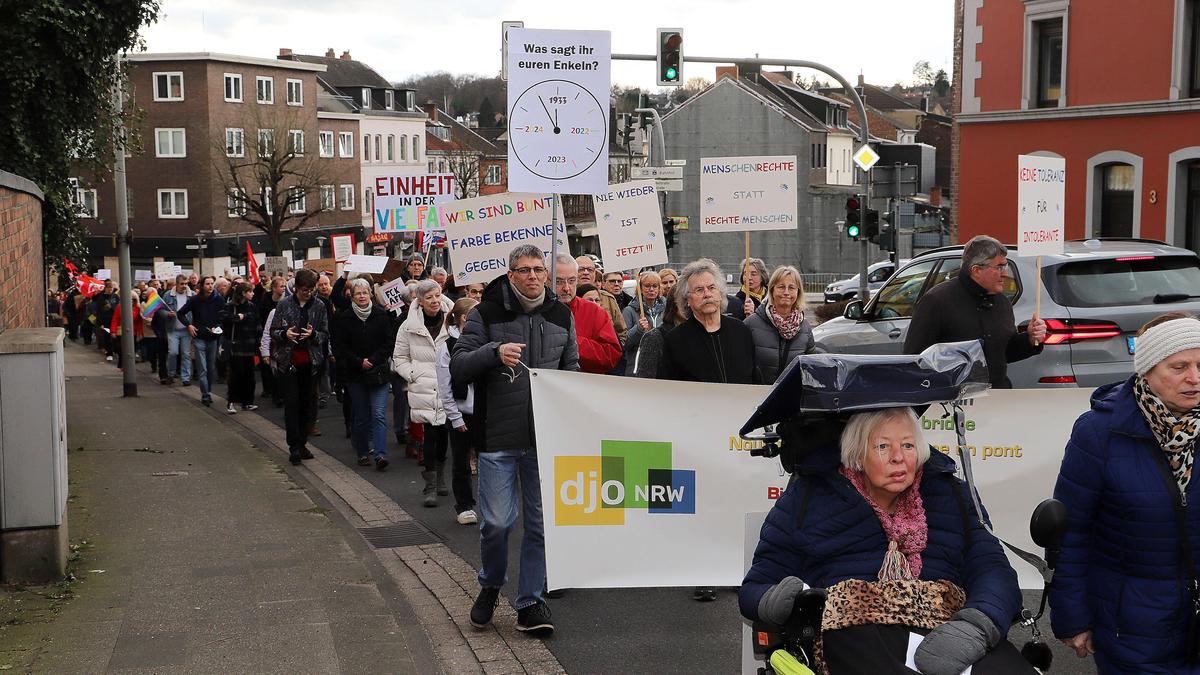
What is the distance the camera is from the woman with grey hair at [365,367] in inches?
508

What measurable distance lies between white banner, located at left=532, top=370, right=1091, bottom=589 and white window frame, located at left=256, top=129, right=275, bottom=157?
67.5m

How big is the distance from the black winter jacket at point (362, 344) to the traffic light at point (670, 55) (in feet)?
41.5

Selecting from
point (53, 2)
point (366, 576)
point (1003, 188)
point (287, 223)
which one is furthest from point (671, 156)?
point (366, 576)

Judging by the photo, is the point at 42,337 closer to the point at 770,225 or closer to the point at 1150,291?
the point at 770,225

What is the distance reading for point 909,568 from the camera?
386cm

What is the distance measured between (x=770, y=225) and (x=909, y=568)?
29.1ft

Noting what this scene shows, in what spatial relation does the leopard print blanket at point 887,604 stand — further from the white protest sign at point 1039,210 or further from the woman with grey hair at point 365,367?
the woman with grey hair at point 365,367

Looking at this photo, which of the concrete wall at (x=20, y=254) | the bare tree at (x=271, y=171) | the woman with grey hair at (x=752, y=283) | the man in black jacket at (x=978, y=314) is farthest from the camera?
the bare tree at (x=271, y=171)

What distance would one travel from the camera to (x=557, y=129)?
29.9ft

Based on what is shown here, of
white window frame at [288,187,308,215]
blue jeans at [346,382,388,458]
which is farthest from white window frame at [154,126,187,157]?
blue jeans at [346,382,388,458]

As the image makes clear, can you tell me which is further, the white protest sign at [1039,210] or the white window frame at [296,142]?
the white window frame at [296,142]

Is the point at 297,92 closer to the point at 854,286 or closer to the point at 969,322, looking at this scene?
the point at 854,286

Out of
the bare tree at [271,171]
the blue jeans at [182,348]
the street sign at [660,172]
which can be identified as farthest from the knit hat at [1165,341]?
the bare tree at [271,171]

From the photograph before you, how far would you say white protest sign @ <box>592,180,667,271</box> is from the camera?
41.7 feet
